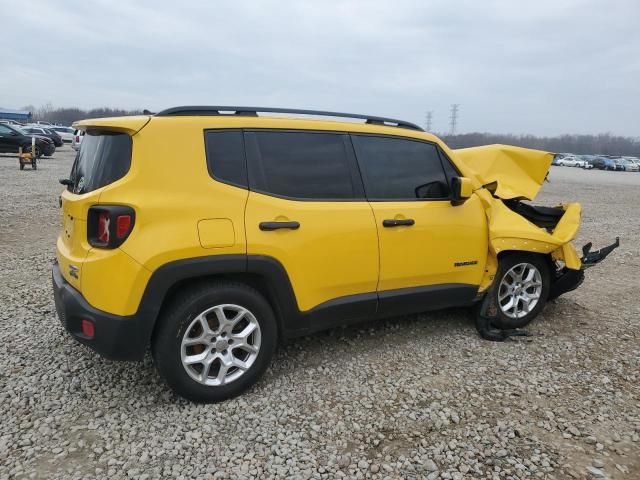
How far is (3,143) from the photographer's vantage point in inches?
885

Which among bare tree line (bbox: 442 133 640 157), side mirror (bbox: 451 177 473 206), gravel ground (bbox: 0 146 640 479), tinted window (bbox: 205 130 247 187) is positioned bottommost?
gravel ground (bbox: 0 146 640 479)

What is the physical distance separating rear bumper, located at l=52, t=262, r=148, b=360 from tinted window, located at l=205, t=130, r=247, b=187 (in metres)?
1.01

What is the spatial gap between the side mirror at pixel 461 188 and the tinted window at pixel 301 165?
2.76ft

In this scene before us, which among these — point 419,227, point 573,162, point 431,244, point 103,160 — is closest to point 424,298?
point 431,244

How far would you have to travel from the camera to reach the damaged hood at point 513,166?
470cm

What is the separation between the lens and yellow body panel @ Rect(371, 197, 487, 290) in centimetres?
358

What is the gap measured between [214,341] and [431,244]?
1798mm

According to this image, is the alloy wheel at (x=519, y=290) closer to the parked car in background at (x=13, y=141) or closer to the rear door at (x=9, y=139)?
the parked car in background at (x=13, y=141)

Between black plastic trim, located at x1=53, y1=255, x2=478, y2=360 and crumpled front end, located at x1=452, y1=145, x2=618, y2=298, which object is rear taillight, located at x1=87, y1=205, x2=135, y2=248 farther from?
crumpled front end, located at x1=452, y1=145, x2=618, y2=298

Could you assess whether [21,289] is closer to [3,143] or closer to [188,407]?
[188,407]

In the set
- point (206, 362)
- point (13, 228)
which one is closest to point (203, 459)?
point (206, 362)

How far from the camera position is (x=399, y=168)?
379 cm

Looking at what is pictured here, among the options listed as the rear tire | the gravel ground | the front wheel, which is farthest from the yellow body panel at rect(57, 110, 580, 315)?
the gravel ground

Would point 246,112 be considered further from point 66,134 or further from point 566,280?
point 66,134
